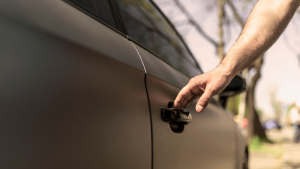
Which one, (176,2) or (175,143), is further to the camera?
(176,2)

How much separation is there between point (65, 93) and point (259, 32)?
1.06 meters

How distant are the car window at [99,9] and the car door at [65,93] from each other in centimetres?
1

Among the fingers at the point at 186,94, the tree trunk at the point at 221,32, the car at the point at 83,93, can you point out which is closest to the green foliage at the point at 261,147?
the tree trunk at the point at 221,32

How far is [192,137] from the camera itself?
1536 millimetres

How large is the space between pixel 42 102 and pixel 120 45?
46cm

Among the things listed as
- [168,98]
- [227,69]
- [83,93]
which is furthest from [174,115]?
[83,93]

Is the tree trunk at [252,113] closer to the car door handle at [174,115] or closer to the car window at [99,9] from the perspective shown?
the car door handle at [174,115]

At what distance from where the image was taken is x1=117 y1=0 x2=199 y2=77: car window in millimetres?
1442

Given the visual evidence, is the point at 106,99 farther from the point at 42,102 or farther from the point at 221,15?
the point at 221,15

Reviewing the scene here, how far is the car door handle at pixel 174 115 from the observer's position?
1.29 metres

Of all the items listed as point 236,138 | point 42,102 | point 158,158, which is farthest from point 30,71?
point 236,138

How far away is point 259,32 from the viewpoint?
1.45m

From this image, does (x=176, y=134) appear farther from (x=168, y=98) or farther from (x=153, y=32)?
(x=153, y=32)

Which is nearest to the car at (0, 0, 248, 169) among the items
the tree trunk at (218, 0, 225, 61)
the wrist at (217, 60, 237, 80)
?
the wrist at (217, 60, 237, 80)
